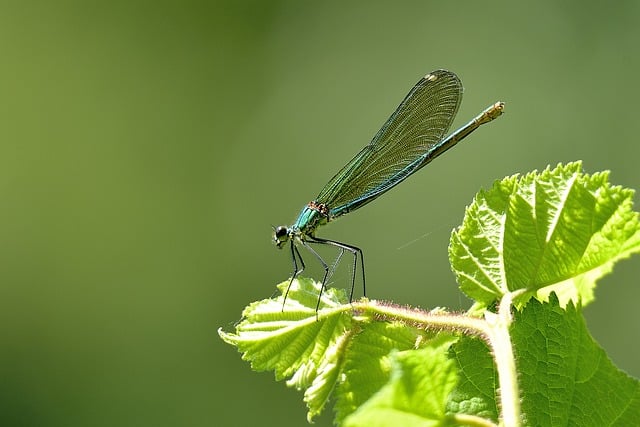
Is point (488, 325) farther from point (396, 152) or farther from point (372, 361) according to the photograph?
point (396, 152)

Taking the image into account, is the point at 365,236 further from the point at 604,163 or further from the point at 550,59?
the point at 550,59

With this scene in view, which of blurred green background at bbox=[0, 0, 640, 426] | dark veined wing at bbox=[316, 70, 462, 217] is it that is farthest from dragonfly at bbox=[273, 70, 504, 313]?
blurred green background at bbox=[0, 0, 640, 426]

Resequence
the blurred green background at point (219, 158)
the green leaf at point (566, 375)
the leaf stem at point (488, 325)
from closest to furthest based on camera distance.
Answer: the leaf stem at point (488, 325) → the green leaf at point (566, 375) → the blurred green background at point (219, 158)

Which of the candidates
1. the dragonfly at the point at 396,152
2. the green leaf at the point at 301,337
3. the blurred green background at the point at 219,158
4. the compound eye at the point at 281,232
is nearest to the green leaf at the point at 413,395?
the green leaf at the point at 301,337

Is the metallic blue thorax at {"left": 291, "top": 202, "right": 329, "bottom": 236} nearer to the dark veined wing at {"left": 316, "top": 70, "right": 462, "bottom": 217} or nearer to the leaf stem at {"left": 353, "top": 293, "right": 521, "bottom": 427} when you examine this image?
the dark veined wing at {"left": 316, "top": 70, "right": 462, "bottom": 217}

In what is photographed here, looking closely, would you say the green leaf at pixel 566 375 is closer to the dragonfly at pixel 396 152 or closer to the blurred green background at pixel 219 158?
the dragonfly at pixel 396 152

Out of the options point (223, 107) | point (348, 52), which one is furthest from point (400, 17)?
point (223, 107)
